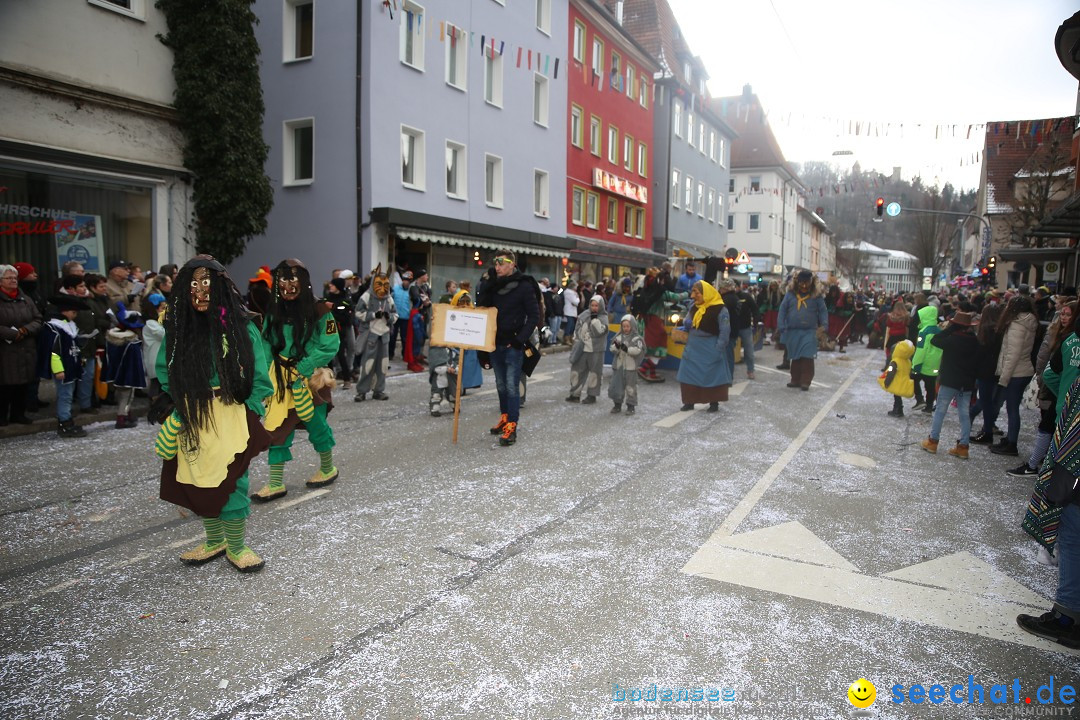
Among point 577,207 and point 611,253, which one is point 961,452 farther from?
point 611,253

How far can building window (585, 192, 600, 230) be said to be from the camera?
30547 mm

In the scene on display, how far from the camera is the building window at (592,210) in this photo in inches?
1203

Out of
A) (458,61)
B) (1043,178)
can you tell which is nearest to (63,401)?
(458,61)

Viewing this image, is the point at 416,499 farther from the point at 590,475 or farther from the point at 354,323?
the point at 354,323

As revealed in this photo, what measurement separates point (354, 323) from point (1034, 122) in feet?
42.5

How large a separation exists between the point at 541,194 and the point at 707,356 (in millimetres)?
18129

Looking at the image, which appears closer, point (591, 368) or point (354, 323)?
point (591, 368)

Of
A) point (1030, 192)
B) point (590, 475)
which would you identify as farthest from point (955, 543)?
point (1030, 192)

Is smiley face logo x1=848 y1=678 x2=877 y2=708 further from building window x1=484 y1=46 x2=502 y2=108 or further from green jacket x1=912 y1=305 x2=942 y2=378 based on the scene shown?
building window x1=484 y1=46 x2=502 y2=108

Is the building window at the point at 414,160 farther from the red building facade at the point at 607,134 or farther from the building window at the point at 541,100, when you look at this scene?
the red building facade at the point at 607,134

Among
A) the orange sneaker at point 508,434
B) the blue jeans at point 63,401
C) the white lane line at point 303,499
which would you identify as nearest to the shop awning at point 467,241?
the blue jeans at point 63,401

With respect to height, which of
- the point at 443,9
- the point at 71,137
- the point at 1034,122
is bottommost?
the point at 71,137

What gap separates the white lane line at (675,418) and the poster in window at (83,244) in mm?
10899

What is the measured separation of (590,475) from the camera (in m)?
6.43
